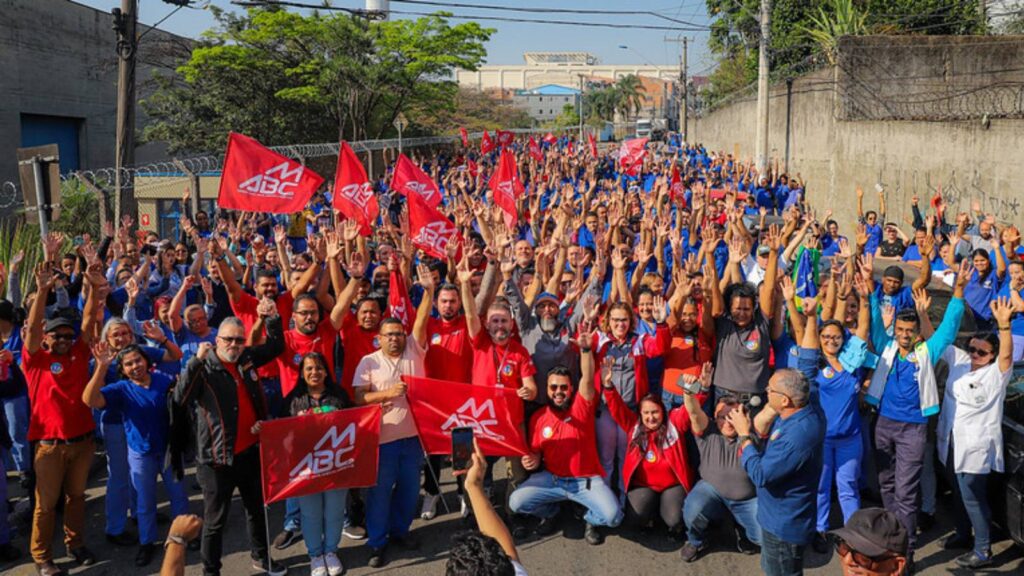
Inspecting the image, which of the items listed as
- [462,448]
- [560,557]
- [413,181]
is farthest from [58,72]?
[462,448]

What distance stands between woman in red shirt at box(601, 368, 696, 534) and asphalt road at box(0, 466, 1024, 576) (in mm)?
259

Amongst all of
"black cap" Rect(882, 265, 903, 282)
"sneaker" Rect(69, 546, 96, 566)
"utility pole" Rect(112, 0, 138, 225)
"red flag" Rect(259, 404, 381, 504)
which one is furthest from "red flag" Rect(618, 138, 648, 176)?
"sneaker" Rect(69, 546, 96, 566)

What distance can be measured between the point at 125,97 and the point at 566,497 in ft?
29.7

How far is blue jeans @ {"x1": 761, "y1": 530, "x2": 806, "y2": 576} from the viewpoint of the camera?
4484 millimetres

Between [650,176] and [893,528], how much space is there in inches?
604

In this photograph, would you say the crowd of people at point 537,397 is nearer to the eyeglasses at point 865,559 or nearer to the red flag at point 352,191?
the eyeglasses at point 865,559

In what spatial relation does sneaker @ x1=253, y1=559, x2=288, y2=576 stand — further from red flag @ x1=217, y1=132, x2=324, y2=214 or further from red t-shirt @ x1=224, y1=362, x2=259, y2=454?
red flag @ x1=217, y1=132, x2=324, y2=214

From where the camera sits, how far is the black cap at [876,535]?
3057 millimetres

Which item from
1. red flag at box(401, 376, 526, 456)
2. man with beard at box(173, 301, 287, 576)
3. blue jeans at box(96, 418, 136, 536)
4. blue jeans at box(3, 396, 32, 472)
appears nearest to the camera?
man with beard at box(173, 301, 287, 576)

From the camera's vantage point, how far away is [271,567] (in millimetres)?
5496

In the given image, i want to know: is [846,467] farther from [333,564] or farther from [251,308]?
[251,308]

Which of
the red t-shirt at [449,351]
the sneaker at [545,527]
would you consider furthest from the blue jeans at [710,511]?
the red t-shirt at [449,351]

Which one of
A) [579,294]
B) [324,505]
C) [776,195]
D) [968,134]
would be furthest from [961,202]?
[324,505]

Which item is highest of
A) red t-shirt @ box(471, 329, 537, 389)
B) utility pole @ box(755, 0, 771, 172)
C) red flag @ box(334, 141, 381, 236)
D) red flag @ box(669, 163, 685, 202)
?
utility pole @ box(755, 0, 771, 172)
